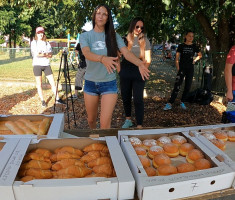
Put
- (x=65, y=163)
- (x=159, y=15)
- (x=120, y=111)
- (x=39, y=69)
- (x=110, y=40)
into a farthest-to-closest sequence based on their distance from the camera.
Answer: (x=159, y=15) → (x=120, y=111) → (x=39, y=69) → (x=110, y=40) → (x=65, y=163)

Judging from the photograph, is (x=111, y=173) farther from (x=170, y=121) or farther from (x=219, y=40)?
(x=219, y=40)

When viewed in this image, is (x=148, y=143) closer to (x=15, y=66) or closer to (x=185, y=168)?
(x=185, y=168)

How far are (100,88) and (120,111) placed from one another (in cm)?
320

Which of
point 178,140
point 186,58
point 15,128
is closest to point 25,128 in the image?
point 15,128

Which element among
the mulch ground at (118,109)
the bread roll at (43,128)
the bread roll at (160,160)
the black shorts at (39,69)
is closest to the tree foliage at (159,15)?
the mulch ground at (118,109)

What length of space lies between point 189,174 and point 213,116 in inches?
184

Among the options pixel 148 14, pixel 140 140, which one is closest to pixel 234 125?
pixel 140 140

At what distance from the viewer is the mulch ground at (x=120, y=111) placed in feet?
16.7

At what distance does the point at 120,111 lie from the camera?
5738mm

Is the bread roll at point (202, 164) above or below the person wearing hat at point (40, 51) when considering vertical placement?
below

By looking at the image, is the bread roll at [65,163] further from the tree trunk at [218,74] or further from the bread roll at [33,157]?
the tree trunk at [218,74]

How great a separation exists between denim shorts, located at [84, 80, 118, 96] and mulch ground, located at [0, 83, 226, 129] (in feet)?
6.70

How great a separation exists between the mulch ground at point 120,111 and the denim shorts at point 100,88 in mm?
2041

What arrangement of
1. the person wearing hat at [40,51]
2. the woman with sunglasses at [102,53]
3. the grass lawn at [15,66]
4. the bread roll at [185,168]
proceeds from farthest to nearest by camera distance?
the grass lawn at [15,66], the person wearing hat at [40,51], the woman with sunglasses at [102,53], the bread roll at [185,168]
